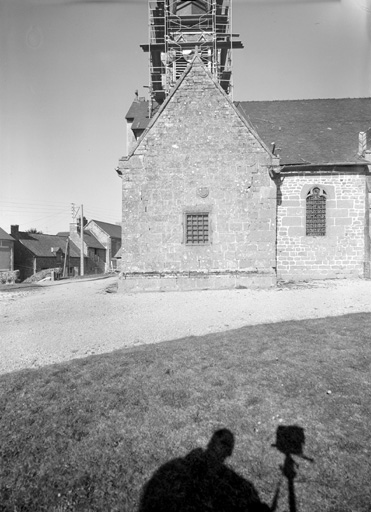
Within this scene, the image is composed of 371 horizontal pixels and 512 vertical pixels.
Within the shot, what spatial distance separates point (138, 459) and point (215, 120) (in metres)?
13.9

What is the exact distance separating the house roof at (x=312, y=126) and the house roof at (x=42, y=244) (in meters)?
34.3

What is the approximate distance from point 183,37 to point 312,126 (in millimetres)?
12071

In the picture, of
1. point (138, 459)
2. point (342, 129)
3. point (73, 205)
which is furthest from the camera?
point (73, 205)

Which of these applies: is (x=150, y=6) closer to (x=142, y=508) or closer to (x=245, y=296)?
(x=245, y=296)

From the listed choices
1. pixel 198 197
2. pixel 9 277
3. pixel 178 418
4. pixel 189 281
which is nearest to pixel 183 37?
pixel 198 197

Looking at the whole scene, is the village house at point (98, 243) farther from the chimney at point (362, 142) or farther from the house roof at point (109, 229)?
the chimney at point (362, 142)

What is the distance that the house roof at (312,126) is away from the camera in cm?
1644

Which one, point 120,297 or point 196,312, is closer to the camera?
point 196,312

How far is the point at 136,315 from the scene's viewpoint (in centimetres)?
930

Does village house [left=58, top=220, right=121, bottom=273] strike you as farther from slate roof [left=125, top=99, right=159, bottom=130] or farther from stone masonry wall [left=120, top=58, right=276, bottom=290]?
stone masonry wall [left=120, top=58, right=276, bottom=290]

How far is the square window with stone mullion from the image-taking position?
1428cm

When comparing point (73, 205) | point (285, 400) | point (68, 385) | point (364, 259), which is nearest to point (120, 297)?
point (68, 385)

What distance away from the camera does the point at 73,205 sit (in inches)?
1598

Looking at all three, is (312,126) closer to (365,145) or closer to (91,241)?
(365,145)
